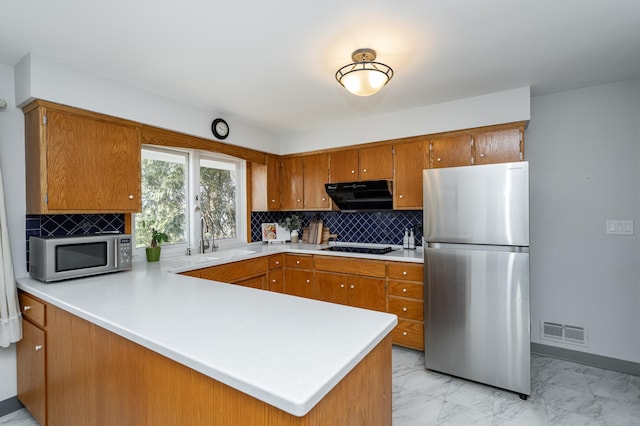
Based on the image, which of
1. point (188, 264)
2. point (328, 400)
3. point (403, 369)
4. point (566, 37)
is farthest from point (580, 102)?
point (188, 264)

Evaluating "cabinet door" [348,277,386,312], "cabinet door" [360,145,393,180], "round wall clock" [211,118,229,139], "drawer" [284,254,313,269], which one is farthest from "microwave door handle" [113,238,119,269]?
"cabinet door" [360,145,393,180]

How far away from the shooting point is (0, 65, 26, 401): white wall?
2.06 meters

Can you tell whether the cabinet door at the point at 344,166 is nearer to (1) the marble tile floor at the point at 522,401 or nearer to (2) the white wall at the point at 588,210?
(2) the white wall at the point at 588,210

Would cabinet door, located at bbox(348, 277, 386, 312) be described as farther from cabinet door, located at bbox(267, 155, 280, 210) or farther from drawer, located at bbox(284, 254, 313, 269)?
cabinet door, located at bbox(267, 155, 280, 210)

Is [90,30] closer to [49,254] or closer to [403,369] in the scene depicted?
[49,254]

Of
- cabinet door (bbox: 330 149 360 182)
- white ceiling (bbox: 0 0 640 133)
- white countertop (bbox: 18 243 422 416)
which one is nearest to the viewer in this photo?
white countertop (bbox: 18 243 422 416)

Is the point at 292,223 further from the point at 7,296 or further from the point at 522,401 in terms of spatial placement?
the point at 522,401

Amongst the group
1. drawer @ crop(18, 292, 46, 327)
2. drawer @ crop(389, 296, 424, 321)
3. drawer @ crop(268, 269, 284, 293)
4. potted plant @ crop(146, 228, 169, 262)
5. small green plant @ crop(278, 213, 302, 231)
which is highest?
small green plant @ crop(278, 213, 302, 231)

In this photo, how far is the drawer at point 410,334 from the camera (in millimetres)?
2752

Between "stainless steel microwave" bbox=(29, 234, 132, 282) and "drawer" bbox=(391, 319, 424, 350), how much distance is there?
230 centimetres

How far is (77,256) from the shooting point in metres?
2.00

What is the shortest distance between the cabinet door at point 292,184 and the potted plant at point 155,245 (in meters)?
1.56

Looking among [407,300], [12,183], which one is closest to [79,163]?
[12,183]

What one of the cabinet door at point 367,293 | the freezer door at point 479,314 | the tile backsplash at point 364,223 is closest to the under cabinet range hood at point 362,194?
the tile backsplash at point 364,223
